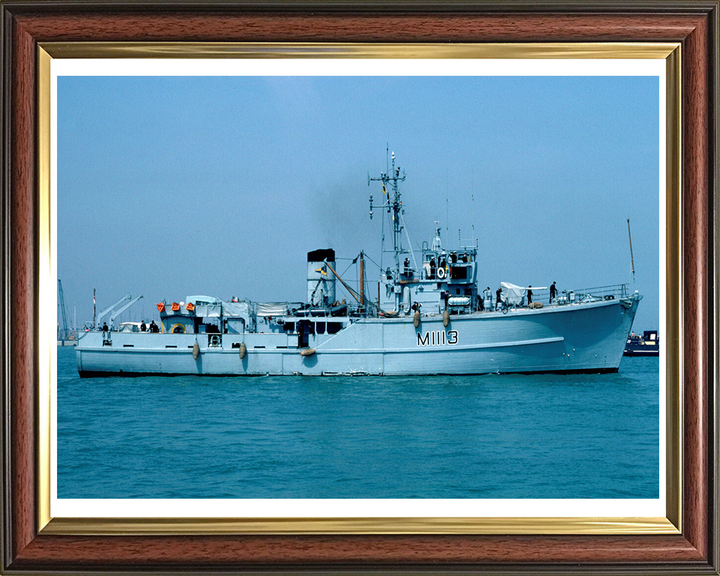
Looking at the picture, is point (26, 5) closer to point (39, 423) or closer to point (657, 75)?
point (39, 423)

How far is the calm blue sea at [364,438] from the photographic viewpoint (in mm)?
6824

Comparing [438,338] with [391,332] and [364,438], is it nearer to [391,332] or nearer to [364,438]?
[391,332]

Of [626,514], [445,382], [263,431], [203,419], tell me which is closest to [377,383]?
[445,382]

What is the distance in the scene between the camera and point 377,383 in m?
22.3

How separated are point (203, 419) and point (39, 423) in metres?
12.0

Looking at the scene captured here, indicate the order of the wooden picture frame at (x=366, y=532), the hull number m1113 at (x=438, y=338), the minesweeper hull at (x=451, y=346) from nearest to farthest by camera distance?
the wooden picture frame at (x=366, y=532), the minesweeper hull at (x=451, y=346), the hull number m1113 at (x=438, y=338)

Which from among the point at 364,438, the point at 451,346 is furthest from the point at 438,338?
the point at 364,438

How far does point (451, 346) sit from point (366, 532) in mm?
20070

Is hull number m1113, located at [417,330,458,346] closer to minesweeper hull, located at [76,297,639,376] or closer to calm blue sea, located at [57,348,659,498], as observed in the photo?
minesweeper hull, located at [76,297,639,376]

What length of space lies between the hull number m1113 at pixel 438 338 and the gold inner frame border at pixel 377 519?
778 inches

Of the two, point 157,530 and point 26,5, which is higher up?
point 26,5

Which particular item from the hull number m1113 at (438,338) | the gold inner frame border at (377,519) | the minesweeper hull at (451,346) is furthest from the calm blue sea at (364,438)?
the hull number m1113 at (438,338)

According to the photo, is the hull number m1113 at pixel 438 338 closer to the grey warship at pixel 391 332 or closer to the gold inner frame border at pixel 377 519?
the grey warship at pixel 391 332

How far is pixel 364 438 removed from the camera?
12234 millimetres
